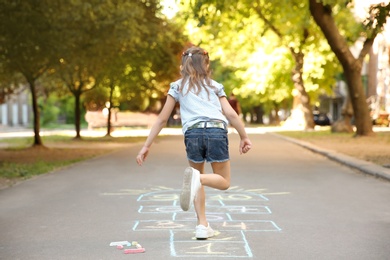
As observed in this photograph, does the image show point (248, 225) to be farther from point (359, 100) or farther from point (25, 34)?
point (359, 100)

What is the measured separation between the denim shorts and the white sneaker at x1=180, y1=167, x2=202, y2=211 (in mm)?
411

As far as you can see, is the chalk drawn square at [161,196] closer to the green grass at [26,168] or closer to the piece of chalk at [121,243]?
the piece of chalk at [121,243]

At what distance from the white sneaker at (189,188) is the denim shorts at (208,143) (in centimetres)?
41

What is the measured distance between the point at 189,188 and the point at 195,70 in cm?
126

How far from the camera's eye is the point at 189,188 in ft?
19.9

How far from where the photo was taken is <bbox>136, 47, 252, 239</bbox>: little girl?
6.55 m

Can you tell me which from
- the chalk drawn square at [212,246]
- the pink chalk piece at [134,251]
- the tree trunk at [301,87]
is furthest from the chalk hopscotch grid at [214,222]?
the tree trunk at [301,87]

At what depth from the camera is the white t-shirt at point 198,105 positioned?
6.59 m

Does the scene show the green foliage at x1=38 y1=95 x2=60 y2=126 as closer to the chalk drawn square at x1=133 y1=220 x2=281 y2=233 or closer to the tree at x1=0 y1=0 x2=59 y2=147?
the tree at x1=0 y1=0 x2=59 y2=147

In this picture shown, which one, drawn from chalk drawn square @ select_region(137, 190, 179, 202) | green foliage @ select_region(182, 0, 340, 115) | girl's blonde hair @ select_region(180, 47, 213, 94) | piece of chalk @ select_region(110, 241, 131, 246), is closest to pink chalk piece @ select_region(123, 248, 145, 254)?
piece of chalk @ select_region(110, 241, 131, 246)

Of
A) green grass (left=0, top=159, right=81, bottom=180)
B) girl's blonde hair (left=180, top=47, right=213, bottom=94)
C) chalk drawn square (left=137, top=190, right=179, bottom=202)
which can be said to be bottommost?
chalk drawn square (left=137, top=190, right=179, bottom=202)

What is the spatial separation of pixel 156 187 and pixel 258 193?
190 cm

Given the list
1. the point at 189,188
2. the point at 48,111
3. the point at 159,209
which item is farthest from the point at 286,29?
the point at 189,188

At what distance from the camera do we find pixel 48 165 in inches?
662
